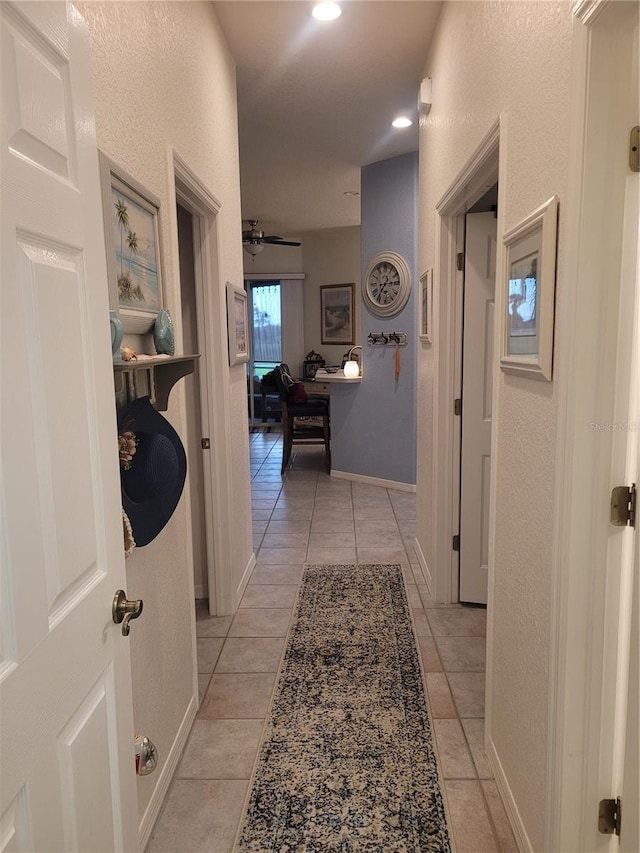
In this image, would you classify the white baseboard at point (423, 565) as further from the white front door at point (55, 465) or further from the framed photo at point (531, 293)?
the white front door at point (55, 465)

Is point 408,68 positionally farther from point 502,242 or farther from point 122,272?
point 122,272

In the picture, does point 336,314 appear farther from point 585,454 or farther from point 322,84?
point 585,454

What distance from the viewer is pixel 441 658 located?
2.55 m

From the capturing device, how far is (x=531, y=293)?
58.5 inches

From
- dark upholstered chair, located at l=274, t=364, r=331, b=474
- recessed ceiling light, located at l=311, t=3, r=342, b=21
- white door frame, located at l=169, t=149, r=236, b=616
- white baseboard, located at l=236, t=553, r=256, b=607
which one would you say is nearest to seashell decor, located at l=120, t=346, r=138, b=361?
white door frame, located at l=169, t=149, r=236, b=616

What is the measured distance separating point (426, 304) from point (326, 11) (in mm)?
1504

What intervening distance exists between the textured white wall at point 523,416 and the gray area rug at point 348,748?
0.31m

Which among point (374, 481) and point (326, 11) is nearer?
point (326, 11)

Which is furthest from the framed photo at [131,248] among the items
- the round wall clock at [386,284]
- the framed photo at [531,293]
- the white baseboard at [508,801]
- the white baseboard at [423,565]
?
the round wall clock at [386,284]

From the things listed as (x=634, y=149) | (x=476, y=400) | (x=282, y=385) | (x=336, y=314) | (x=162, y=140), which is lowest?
(x=282, y=385)

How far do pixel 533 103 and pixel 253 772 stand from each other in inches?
84.0

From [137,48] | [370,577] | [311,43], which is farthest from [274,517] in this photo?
[137,48]

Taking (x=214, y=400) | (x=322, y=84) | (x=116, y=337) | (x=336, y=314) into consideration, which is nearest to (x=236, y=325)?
(x=214, y=400)

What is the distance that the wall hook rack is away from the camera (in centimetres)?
510
